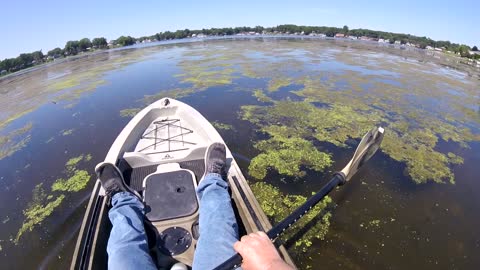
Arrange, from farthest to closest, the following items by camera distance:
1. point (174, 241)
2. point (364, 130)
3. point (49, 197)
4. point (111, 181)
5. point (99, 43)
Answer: point (99, 43), point (364, 130), point (49, 197), point (111, 181), point (174, 241)

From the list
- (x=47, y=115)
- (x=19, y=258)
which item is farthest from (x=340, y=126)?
(x=47, y=115)

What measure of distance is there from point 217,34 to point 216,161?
411 ft

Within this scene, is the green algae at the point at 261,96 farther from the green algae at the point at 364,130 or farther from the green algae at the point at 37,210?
the green algae at the point at 37,210

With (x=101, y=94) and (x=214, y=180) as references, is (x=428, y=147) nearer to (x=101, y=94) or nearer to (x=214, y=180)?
(x=214, y=180)

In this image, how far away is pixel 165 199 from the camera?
383 centimetres

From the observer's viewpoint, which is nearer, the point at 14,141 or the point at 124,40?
the point at 14,141

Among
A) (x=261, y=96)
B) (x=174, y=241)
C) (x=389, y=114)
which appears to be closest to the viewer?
(x=174, y=241)

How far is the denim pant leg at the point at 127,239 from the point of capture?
96.3 inches

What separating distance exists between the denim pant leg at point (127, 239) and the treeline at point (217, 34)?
5817 centimetres

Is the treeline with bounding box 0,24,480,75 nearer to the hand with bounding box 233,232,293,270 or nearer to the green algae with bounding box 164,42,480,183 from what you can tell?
the green algae with bounding box 164,42,480,183

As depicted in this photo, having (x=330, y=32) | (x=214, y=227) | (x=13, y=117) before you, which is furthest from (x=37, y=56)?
(x=330, y=32)

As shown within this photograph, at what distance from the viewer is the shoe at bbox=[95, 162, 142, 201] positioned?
3609mm

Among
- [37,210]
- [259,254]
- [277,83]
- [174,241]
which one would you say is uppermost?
[277,83]

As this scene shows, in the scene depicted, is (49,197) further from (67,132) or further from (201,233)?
(201,233)
